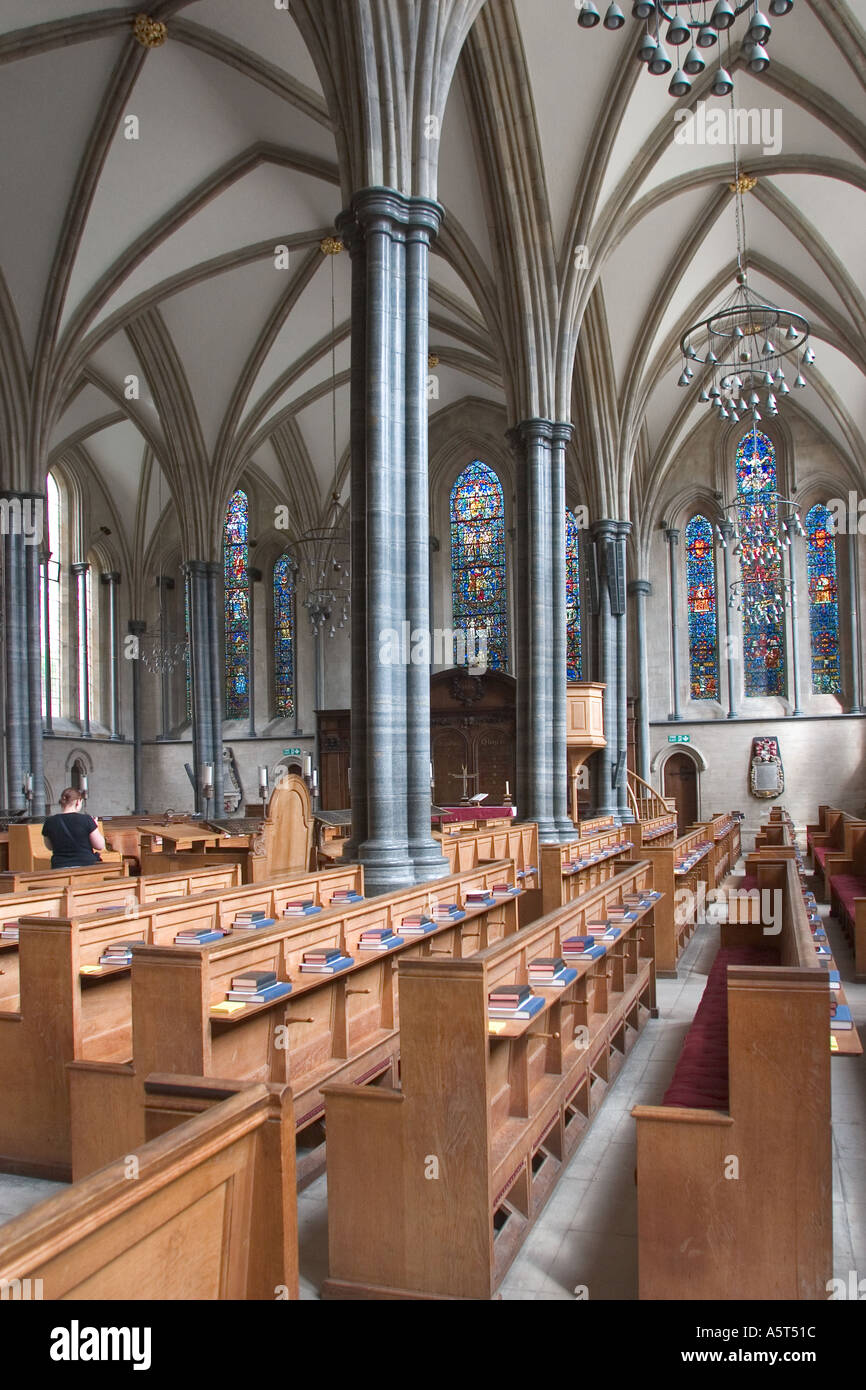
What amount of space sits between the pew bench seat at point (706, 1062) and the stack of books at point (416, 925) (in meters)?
1.86

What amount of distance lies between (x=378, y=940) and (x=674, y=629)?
2390 cm

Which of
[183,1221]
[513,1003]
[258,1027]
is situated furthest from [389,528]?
[183,1221]

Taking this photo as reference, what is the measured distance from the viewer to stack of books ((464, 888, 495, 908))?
336 inches

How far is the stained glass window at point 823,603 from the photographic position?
27.6 meters

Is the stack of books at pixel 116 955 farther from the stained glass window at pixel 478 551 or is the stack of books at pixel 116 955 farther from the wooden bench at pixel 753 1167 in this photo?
the stained glass window at pixel 478 551

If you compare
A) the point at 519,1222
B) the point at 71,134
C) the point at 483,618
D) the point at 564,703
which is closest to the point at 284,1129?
the point at 519,1222

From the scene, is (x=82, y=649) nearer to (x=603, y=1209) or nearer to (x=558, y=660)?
(x=558, y=660)

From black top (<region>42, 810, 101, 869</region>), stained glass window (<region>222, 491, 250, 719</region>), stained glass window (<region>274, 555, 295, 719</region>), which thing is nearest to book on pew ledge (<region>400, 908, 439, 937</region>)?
black top (<region>42, 810, 101, 869</region>)

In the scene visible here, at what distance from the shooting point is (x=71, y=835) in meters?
8.12

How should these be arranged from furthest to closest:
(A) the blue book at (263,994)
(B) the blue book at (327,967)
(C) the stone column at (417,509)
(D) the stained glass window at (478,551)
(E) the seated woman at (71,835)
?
(D) the stained glass window at (478,551), (C) the stone column at (417,509), (E) the seated woman at (71,835), (B) the blue book at (327,967), (A) the blue book at (263,994)

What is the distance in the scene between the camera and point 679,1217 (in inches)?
147

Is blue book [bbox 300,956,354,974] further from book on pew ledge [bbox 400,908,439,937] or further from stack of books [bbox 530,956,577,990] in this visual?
book on pew ledge [bbox 400,908,439,937]

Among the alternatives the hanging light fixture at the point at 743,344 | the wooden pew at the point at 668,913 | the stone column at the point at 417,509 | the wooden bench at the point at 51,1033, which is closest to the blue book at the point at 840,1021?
the wooden bench at the point at 51,1033

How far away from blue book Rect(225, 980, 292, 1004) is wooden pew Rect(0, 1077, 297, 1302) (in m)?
1.94
